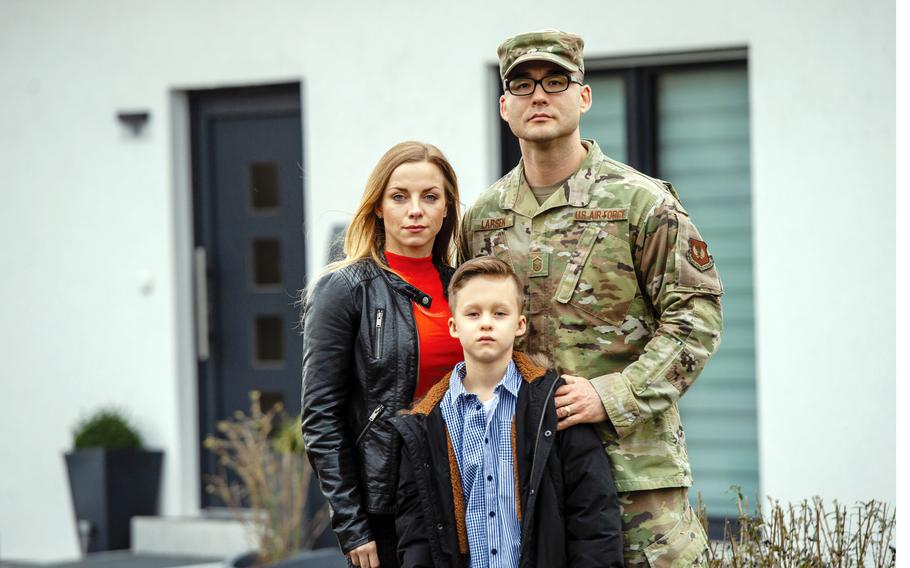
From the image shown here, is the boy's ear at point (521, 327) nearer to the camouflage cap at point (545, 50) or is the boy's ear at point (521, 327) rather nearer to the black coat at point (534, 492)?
the black coat at point (534, 492)

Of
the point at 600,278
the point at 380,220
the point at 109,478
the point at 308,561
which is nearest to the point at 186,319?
the point at 109,478

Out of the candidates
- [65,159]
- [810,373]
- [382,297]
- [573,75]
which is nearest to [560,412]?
[382,297]

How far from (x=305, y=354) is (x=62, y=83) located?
5443 mm

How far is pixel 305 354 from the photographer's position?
356 cm

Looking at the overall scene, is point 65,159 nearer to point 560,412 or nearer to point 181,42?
point 181,42

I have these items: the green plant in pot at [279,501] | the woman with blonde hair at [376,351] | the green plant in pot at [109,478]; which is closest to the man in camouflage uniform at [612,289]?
the woman with blonde hair at [376,351]

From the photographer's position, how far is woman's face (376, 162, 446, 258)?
3.56 meters

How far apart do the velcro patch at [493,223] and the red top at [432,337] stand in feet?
0.67

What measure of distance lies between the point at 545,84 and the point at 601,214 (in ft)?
1.19

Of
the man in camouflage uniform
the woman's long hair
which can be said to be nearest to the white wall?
the man in camouflage uniform

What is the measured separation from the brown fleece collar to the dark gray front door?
187 inches

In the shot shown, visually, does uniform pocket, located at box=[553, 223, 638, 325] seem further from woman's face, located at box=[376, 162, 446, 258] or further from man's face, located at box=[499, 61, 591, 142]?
woman's face, located at box=[376, 162, 446, 258]

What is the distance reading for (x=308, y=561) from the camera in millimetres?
6777

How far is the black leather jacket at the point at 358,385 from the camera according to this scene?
11.4ft
